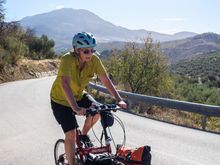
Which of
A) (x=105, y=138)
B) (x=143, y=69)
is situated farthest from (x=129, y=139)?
(x=143, y=69)

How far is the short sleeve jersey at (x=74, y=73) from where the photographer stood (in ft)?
17.2

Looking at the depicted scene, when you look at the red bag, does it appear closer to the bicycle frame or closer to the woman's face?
the bicycle frame

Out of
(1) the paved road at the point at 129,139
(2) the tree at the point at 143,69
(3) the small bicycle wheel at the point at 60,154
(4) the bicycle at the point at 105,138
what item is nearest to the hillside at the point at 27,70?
(2) the tree at the point at 143,69

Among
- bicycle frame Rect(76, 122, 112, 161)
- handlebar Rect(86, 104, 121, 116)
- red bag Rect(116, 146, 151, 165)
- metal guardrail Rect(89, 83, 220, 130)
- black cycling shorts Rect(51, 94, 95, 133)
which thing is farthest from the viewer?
metal guardrail Rect(89, 83, 220, 130)

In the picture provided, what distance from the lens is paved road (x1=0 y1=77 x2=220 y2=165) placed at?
7926mm

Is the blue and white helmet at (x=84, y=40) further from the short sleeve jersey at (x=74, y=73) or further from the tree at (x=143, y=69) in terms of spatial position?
the tree at (x=143, y=69)

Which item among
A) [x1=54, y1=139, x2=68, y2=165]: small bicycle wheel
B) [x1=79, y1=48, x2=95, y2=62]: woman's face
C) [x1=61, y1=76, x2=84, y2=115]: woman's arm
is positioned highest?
[x1=79, y1=48, x2=95, y2=62]: woman's face

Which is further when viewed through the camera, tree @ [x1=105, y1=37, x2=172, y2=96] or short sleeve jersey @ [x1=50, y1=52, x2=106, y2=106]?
tree @ [x1=105, y1=37, x2=172, y2=96]

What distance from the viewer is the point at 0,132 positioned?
36.0 feet

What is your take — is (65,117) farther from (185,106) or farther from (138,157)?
(185,106)

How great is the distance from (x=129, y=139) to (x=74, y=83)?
4471 millimetres

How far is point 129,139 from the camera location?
9.62 m

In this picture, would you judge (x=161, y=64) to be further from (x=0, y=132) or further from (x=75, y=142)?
(x=75, y=142)

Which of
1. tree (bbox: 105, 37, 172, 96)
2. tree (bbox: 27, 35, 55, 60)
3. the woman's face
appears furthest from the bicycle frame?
tree (bbox: 27, 35, 55, 60)
